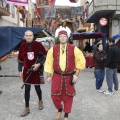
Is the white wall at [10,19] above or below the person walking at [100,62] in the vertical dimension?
above

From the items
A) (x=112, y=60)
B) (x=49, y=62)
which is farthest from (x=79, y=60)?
(x=112, y=60)

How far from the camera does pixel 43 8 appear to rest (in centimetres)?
2548

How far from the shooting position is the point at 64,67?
163 inches

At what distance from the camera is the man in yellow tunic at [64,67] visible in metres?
4.14

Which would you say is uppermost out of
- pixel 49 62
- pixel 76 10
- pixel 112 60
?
pixel 76 10

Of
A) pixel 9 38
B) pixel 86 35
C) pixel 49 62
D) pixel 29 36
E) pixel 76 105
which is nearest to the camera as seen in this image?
pixel 49 62

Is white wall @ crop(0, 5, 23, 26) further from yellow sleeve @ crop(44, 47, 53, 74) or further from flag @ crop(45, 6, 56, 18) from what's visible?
yellow sleeve @ crop(44, 47, 53, 74)

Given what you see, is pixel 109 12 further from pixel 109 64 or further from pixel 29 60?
pixel 29 60

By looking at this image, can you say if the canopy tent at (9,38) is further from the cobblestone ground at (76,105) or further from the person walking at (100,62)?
the person walking at (100,62)

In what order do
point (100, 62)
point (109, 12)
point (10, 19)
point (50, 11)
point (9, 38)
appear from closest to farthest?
point (100, 62)
point (9, 38)
point (109, 12)
point (10, 19)
point (50, 11)

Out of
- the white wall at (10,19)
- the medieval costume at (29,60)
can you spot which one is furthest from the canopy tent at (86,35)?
the white wall at (10,19)

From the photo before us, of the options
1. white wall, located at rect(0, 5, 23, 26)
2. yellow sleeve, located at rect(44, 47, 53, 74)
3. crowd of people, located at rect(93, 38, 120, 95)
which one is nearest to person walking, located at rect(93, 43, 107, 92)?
crowd of people, located at rect(93, 38, 120, 95)

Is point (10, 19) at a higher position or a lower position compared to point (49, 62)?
higher

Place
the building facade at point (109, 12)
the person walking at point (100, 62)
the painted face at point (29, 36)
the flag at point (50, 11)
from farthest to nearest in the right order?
the flag at point (50, 11)
the building facade at point (109, 12)
the person walking at point (100, 62)
the painted face at point (29, 36)
